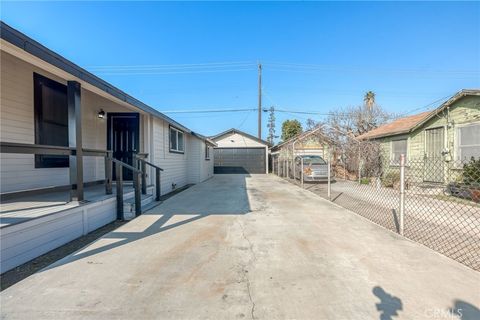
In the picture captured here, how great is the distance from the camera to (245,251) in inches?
142

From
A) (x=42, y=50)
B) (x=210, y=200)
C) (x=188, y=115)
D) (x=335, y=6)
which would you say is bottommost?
(x=210, y=200)

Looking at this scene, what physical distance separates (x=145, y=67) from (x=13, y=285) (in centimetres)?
2575

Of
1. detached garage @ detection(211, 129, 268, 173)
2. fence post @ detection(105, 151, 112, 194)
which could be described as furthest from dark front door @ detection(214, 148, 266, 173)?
fence post @ detection(105, 151, 112, 194)

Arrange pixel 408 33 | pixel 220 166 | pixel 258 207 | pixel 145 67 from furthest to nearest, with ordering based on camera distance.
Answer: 1. pixel 145 67
2. pixel 220 166
3. pixel 408 33
4. pixel 258 207

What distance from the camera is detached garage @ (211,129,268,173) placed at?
73.6ft

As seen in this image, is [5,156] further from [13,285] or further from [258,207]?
[258,207]

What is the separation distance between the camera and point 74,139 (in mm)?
4305

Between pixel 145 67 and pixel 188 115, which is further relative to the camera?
pixel 188 115

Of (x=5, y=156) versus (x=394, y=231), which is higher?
(x=5, y=156)

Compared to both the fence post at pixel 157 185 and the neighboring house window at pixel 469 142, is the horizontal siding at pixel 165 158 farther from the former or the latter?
the neighboring house window at pixel 469 142

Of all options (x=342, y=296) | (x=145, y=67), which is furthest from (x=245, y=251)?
(x=145, y=67)

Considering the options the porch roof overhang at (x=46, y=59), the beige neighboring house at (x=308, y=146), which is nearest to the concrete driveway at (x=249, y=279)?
the porch roof overhang at (x=46, y=59)

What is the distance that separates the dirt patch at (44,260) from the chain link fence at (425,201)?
505 centimetres
